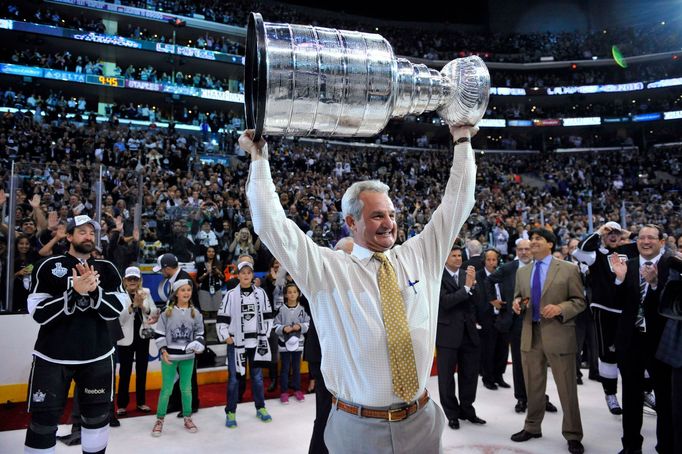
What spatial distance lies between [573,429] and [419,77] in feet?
12.2

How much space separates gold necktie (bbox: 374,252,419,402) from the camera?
1810 millimetres

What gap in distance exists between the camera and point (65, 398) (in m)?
3.31

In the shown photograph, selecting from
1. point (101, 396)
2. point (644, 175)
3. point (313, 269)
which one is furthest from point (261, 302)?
point (644, 175)

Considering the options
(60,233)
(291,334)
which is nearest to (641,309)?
(291,334)

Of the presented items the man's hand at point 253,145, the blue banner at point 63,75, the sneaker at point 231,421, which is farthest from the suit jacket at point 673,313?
the blue banner at point 63,75

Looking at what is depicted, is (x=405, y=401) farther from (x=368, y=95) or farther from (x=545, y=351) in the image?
(x=545, y=351)

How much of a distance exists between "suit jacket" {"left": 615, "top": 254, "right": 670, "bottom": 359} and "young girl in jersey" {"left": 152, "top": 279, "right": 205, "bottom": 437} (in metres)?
3.82

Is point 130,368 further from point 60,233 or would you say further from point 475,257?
point 475,257

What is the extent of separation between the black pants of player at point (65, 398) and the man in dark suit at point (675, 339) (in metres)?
3.64

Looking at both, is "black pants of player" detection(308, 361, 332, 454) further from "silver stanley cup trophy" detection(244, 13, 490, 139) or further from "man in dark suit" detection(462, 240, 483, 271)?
"man in dark suit" detection(462, 240, 483, 271)

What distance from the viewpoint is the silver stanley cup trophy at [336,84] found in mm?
1698

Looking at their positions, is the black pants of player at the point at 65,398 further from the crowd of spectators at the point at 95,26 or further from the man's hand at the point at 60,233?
the crowd of spectators at the point at 95,26

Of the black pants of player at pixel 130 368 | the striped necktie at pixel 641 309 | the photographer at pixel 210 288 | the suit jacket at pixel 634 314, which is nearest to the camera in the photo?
the suit jacket at pixel 634 314

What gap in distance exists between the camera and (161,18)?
78.4 feet
